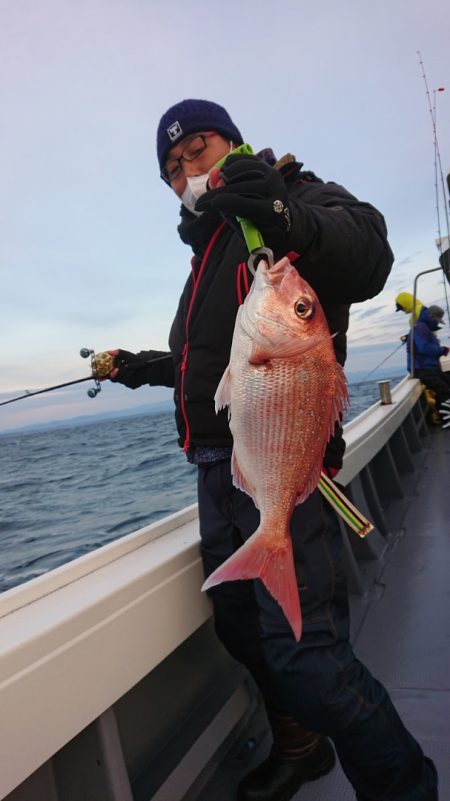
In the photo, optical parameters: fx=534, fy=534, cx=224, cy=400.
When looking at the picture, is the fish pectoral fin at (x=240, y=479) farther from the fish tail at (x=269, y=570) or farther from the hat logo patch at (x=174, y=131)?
the hat logo patch at (x=174, y=131)

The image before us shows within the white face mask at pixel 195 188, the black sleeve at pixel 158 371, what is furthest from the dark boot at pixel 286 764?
the white face mask at pixel 195 188

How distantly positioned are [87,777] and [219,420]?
1.16 meters

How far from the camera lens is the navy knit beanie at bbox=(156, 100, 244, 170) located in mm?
2037

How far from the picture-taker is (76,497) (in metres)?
3.83

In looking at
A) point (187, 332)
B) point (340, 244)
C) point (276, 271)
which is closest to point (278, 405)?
point (276, 271)

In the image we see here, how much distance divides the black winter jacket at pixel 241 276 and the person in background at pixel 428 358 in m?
8.19

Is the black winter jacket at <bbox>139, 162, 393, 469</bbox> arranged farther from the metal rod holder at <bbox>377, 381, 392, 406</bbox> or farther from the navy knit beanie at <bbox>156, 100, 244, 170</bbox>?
the metal rod holder at <bbox>377, 381, 392, 406</bbox>

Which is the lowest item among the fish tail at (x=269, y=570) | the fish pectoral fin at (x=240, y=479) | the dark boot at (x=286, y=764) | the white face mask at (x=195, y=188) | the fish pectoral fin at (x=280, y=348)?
the dark boot at (x=286, y=764)

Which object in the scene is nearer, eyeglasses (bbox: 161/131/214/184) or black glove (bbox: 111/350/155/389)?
eyeglasses (bbox: 161/131/214/184)

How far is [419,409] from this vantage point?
28.7 feet

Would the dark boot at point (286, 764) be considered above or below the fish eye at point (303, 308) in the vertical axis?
below

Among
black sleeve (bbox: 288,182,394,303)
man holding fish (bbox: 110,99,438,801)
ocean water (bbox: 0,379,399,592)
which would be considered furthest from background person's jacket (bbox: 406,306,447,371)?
black sleeve (bbox: 288,182,394,303)

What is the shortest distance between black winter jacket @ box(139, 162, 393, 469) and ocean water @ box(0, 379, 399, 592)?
1067mm

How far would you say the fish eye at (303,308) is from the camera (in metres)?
1.33
